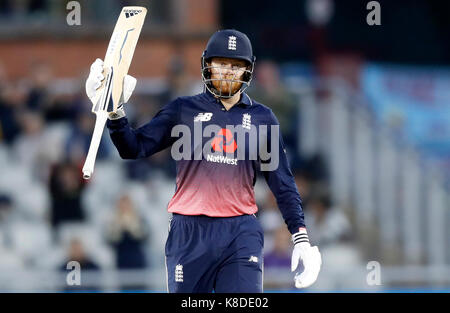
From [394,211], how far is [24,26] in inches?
208

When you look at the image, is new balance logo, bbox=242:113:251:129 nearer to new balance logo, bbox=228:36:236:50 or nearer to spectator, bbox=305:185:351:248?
new balance logo, bbox=228:36:236:50

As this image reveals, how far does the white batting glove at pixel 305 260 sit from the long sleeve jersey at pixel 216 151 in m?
0.07

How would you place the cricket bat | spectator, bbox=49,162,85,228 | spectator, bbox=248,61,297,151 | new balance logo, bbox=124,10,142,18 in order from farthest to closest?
1. spectator, bbox=248,61,297,151
2. spectator, bbox=49,162,85,228
3. new balance logo, bbox=124,10,142,18
4. the cricket bat

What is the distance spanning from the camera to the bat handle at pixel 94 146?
278 inches

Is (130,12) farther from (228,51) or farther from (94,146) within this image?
(94,146)

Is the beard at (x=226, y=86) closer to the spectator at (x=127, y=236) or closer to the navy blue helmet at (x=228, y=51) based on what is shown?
the navy blue helmet at (x=228, y=51)

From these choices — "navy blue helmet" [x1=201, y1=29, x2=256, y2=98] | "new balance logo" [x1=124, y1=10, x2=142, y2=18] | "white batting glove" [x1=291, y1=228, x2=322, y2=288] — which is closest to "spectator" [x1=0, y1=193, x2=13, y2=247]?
"new balance logo" [x1=124, y1=10, x2=142, y2=18]

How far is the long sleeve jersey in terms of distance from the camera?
24.4ft

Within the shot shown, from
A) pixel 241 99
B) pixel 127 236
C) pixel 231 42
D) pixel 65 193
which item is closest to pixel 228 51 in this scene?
pixel 231 42

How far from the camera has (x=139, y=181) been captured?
1373cm

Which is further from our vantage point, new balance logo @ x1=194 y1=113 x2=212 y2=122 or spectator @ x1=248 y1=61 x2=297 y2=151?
spectator @ x1=248 y1=61 x2=297 y2=151

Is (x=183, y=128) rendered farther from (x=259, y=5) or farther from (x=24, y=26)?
(x=259, y=5)

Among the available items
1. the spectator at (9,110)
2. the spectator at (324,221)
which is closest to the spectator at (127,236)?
the spectator at (9,110)

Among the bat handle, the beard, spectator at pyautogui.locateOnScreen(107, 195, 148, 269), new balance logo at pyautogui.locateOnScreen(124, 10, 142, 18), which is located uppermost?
new balance logo at pyautogui.locateOnScreen(124, 10, 142, 18)
